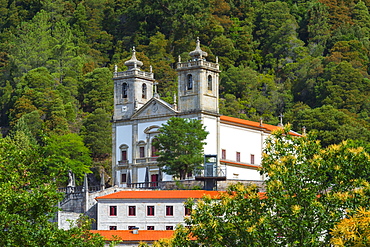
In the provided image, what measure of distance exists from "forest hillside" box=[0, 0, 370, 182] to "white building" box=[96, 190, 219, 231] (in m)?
21.8

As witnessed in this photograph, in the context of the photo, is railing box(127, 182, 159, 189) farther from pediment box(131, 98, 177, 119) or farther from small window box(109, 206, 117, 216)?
small window box(109, 206, 117, 216)

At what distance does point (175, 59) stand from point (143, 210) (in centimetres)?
6222

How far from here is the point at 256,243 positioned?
3694 cm

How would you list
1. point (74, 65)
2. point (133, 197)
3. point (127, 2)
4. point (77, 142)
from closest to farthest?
point (133, 197) < point (77, 142) < point (74, 65) < point (127, 2)

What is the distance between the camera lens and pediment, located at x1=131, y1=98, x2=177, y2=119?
77.6 metres

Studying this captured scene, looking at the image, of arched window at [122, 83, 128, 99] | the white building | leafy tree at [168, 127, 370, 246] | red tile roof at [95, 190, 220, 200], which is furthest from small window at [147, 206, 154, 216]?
arched window at [122, 83, 128, 99]

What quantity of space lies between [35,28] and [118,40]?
12.1 meters

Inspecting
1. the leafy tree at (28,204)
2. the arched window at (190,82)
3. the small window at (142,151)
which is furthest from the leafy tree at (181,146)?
the leafy tree at (28,204)

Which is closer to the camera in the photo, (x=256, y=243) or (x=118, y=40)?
(x=256, y=243)

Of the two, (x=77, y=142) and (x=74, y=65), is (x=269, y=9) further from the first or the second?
(x=77, y=142)

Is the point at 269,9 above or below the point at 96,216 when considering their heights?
above

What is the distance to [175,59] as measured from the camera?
12169 cm

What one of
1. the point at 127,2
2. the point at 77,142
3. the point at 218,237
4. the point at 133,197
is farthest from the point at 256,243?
the point at 127,2

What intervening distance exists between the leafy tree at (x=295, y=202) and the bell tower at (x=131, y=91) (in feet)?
136
